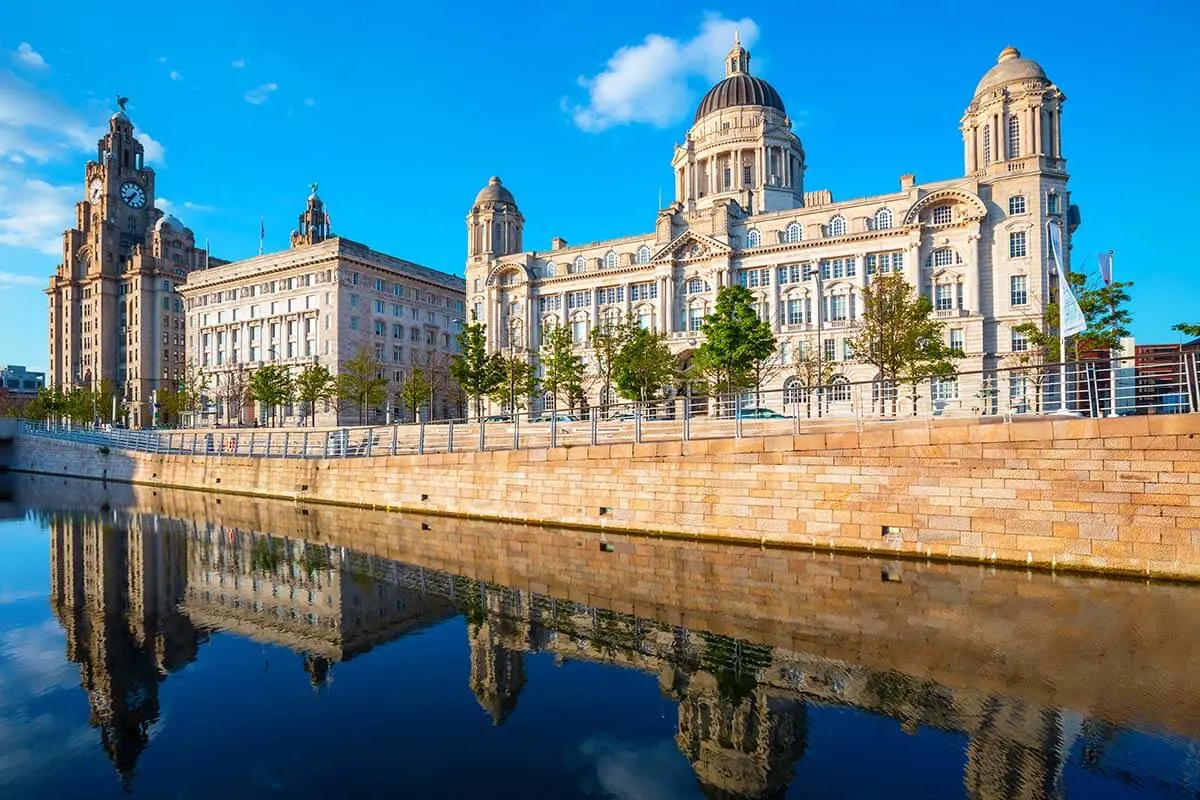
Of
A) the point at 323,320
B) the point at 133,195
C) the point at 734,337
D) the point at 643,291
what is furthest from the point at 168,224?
the point at 734,337

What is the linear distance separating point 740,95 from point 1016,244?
132 ft

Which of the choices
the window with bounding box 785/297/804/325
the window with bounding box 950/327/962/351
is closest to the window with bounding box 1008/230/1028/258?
the window with bounding box 950/327/962/351

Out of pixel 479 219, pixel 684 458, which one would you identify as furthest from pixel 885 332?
pixel 479 219

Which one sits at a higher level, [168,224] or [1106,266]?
[168,224]

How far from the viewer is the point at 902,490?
55.4 feet

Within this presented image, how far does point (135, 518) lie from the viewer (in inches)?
1122

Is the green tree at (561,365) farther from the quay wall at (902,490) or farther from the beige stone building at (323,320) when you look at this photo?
the beige stone building at (323,320)

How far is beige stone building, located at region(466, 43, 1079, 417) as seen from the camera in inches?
2202

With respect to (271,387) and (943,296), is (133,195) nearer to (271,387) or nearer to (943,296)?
(271,387)

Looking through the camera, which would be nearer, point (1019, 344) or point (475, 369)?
point (475, 369)

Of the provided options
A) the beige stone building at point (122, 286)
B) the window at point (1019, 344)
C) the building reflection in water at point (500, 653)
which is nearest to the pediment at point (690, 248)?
the window at point (1019, 344)

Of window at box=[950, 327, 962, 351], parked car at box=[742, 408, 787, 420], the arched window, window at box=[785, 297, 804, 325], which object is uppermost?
the arched window

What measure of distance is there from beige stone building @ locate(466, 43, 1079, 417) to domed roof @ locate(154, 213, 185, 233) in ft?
230

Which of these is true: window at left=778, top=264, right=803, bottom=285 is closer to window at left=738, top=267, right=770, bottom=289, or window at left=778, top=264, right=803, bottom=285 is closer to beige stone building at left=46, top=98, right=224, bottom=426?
window at left=738, top=267, right=770, bottom=289
